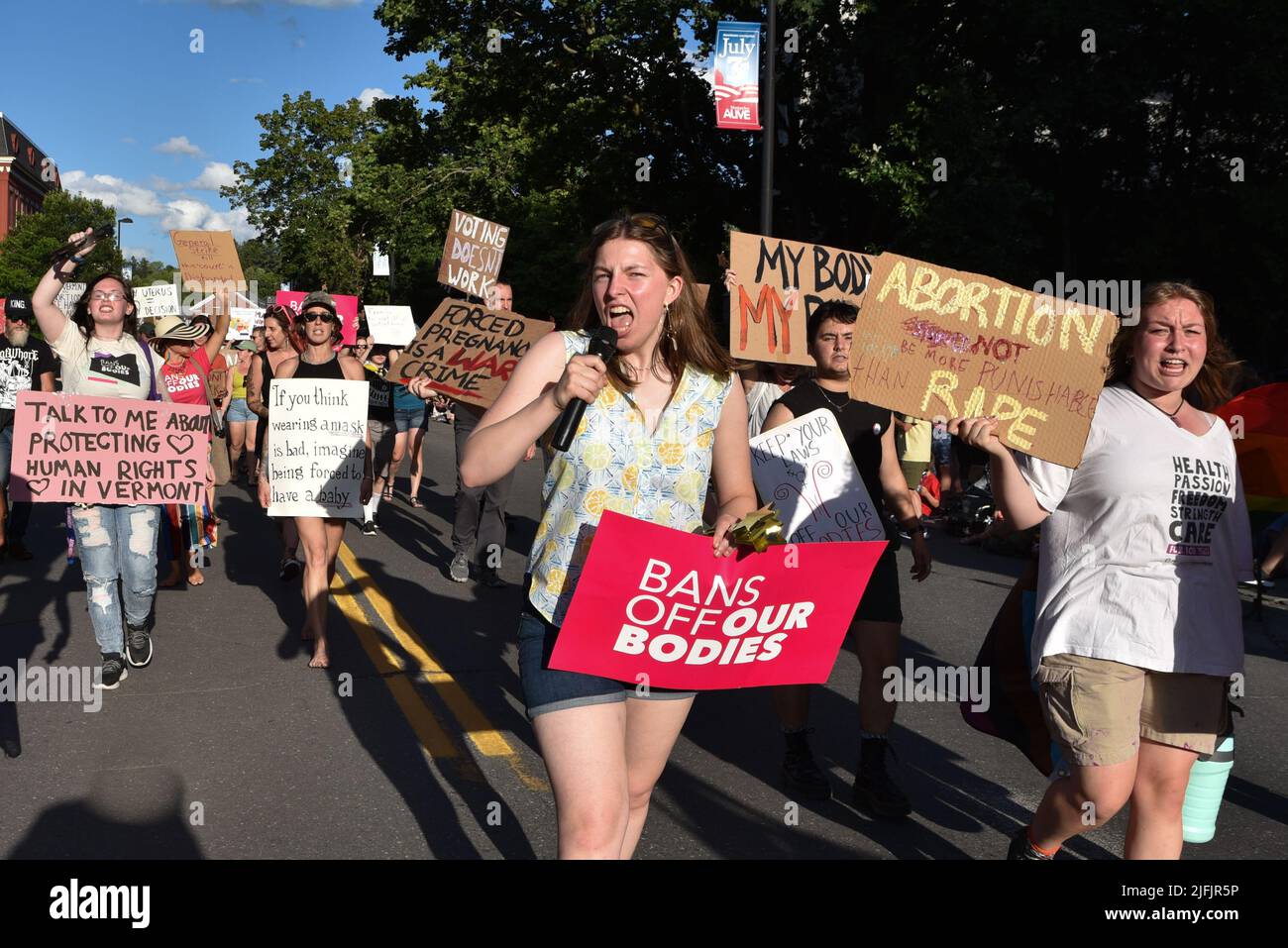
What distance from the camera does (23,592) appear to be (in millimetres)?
9203

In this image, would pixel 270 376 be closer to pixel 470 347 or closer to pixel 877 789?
pixel 470 347

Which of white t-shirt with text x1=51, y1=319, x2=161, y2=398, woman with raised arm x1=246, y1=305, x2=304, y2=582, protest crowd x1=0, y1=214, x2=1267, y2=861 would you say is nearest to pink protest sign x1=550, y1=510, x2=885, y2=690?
protest crowd x1=0, y1=214, x2=1267, y2=861

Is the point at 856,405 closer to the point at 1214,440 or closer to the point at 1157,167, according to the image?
the point at 1214,440

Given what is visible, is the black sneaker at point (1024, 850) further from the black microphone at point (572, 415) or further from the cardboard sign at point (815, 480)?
the black microphone at point (572, 415)

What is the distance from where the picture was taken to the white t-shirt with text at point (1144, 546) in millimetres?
3391

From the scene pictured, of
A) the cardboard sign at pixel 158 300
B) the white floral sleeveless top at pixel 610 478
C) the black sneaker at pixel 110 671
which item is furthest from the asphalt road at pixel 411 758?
the cardboard sign at pixel 158 300

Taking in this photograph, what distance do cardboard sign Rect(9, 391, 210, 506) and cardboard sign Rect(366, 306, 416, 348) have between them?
464 inches

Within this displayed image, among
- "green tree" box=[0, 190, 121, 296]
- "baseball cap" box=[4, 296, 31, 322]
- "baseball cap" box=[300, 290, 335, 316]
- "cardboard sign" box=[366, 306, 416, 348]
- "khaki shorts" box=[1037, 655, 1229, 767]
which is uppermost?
"green tree" box=[0, 190, 121, 296]

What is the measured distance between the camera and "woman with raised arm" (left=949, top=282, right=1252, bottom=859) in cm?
338

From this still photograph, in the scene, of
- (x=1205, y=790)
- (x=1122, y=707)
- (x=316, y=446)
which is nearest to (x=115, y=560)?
(x=316, y=446)

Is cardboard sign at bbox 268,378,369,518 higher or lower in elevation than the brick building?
lower

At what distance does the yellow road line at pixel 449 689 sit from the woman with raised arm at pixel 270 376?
0.55m

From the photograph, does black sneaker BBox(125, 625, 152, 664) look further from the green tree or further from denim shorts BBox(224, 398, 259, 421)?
the green tree

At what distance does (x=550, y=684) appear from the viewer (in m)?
2.99
